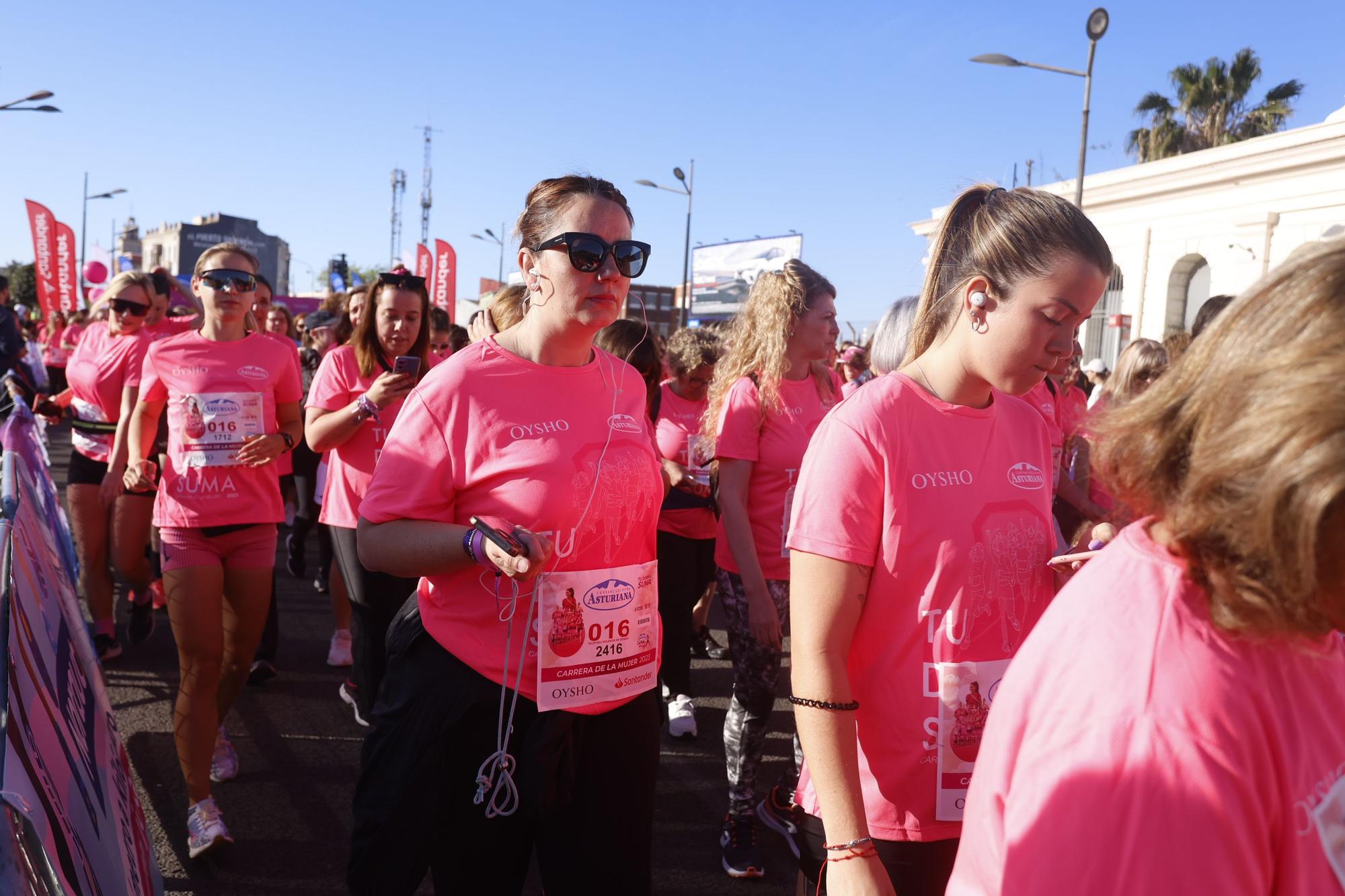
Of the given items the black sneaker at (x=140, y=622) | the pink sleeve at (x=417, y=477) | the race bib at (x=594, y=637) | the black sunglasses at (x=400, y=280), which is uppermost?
the black sunglasses at (x=400, y=280)

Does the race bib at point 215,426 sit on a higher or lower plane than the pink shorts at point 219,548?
higher

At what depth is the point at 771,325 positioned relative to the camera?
3.82 meters

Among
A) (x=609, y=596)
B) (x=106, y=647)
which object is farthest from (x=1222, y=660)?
(x=106, y=647)

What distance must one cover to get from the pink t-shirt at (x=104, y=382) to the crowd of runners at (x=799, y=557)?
0.08ft

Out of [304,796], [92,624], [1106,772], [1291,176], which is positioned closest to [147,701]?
[92,624]

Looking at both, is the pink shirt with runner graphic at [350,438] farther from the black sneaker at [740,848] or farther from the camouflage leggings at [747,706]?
the black sneaker at [740,848]

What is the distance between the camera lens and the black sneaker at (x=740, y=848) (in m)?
3.63

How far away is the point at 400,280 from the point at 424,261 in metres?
23.3

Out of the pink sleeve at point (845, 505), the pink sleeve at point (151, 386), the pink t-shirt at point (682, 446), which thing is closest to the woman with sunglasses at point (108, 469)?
the pink sleeve at point (151, 386)

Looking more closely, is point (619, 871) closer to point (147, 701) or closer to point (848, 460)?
point (848, 460)

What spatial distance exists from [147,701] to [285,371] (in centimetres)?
211

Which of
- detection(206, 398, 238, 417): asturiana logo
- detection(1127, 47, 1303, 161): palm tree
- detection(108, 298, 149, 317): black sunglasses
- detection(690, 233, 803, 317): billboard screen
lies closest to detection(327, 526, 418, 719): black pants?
detection(206, 398, 238, 417): asturiana logo

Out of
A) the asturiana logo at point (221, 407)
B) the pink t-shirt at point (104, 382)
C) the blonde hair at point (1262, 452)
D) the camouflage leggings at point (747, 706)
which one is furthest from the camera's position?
the pink t-shirt at point (104, 382)

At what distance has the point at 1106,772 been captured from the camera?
0.86 meters
